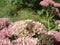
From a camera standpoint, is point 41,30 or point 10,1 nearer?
point 41,30

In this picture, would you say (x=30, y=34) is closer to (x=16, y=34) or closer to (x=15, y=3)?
(x=16, y=34)

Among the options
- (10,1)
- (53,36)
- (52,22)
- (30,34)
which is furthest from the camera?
(10,1)

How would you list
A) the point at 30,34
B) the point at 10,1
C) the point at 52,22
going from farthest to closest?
the point at 10,1 < the point at 52,22 < the point at 30,34

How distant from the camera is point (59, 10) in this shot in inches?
280

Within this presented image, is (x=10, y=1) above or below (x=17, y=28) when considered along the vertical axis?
below

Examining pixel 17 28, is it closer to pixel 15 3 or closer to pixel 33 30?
pixel 33 30

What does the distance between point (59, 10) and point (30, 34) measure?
4917 millimetres

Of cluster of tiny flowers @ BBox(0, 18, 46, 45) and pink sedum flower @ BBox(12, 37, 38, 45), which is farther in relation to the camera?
cluster of tiny flowers @ BBox(0, 18, 46, 45)

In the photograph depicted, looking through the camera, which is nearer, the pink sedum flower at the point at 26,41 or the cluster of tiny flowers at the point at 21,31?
the pink sedum flower at the point at 26,41

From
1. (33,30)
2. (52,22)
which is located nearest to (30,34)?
(33,30)

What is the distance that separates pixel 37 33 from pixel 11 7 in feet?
15.6

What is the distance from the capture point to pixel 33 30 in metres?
2.29

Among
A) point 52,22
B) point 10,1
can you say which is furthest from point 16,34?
point 10,1

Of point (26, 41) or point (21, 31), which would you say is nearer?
point (26, 41)
